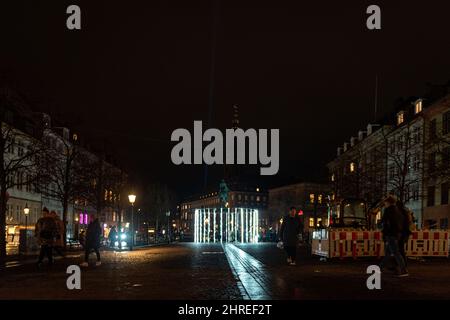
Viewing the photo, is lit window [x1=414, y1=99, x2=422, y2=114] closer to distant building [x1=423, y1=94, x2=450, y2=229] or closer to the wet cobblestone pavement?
distant building [x1=423, y1=94, x2=450, y2=229]

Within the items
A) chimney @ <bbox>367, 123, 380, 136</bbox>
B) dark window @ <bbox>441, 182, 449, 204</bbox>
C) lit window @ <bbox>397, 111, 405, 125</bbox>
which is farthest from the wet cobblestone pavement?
chimney @ <bbox>367, 123, 380, 136</bbox>

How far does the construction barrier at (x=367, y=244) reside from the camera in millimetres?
25906

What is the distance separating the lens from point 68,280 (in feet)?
50.1

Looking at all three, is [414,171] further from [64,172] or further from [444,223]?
[64,172]

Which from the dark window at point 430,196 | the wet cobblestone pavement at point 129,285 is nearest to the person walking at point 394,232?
the wet cobblestone pavement at point 129,285

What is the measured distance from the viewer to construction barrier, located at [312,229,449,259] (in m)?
25.9

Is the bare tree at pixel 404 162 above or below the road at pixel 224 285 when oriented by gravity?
above

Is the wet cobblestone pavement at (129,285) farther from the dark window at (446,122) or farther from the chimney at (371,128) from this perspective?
the chimney at (371,128)

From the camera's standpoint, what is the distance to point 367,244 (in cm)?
2628

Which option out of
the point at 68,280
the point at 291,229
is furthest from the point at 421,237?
the point at 68,280

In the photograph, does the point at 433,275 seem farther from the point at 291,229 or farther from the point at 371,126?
the point at 371,126

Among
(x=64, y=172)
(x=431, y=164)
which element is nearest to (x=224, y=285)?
(x=431, y=164)
